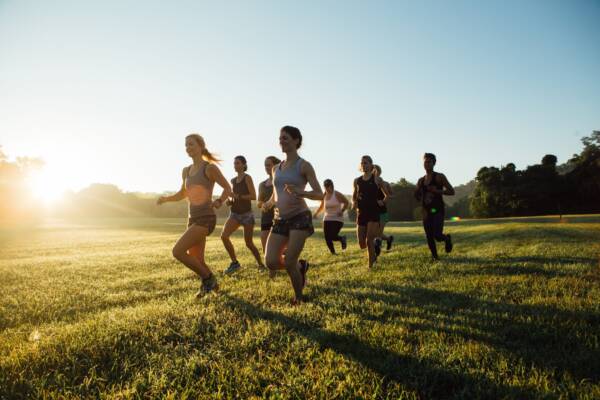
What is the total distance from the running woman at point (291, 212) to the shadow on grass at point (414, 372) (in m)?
1.31

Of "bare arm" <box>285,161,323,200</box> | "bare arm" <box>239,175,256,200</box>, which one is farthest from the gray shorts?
"bare arm" <box>285,161,323,200</box>

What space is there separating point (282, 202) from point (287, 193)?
17 cm

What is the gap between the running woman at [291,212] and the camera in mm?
4887

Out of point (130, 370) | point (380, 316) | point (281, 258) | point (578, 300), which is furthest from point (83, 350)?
point (578, 300)

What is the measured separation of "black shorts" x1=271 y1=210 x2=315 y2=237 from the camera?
4992 millimetres

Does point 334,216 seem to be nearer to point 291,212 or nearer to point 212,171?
point 212,171

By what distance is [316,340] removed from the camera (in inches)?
135

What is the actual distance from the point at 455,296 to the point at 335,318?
216 cm

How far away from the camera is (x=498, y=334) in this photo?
3518mm

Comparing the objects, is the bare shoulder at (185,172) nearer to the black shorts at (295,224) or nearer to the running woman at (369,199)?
the black shorts at (295,224)

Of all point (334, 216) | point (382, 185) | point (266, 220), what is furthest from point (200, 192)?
point (334, 216)

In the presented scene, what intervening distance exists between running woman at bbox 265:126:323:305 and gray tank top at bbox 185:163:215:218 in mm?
1346

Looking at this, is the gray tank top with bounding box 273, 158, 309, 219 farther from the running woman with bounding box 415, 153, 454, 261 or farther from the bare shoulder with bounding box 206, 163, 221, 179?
the running woman with bounding box 415, 153, 454, 261

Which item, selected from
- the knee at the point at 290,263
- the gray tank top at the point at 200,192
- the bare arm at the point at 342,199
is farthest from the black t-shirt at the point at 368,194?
the gray tank top at the point at 200,192
